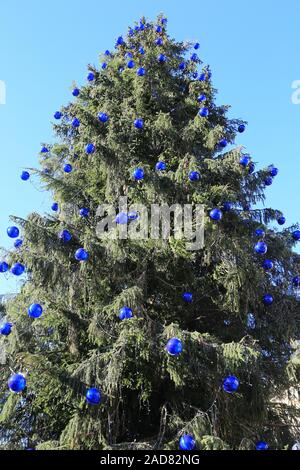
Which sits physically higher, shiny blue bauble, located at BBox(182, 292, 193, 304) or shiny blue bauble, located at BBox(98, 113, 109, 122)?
shiny blue bauble, located at BBox(98, 113, 109, 122)

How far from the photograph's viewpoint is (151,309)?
6340mm

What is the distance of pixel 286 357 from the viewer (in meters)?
6.29

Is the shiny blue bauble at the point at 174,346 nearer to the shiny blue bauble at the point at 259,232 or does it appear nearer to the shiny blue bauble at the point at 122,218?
the shiny blue bauble at the point at 122,218

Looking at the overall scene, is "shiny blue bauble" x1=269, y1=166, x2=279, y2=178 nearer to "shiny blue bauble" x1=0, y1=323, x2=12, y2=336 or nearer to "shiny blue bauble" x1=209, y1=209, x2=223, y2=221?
"shiny blue bauble" x1=209, y1=209, x2=223, y2=221

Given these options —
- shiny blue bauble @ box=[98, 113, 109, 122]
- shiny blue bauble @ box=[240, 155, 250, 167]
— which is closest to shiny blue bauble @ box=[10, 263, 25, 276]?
shiny blue bauble @ box=[98, 113, 109, 122]

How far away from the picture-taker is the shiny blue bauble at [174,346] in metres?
4.57

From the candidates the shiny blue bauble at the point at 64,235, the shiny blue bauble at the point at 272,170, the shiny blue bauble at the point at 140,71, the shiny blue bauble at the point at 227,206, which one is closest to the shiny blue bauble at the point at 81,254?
the shiny blue bauble at the point at 64,235

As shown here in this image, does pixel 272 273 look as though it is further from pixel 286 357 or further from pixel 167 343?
pixel 167 343

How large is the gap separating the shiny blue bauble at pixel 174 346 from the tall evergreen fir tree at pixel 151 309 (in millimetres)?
20

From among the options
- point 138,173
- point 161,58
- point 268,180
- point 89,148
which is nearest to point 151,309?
point 138,173

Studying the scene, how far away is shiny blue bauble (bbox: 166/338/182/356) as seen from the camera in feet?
15.0

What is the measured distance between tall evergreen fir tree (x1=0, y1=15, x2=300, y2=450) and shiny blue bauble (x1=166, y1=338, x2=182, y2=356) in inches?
0.8
